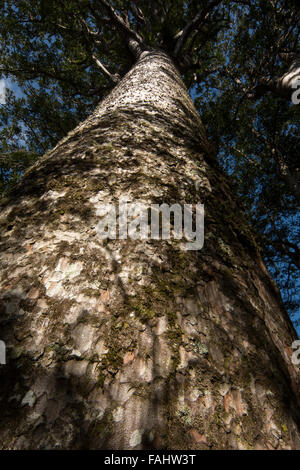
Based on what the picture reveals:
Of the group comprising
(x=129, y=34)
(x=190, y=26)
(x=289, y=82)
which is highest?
(x=190, y=26)

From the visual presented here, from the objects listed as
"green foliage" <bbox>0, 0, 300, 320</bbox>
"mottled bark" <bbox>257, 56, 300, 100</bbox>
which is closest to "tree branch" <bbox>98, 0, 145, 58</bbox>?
"green foliage" <bbox>0, 0, 300, 320</bbox>

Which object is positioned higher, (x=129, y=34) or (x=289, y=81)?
(x=129, y=34)

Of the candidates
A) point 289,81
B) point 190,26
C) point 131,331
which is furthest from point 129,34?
point 131,331

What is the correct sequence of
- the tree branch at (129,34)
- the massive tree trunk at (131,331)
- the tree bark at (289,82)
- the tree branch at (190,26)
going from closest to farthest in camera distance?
the massive tree trunk at (131,331) → the tree bark at (289,82) → the tree branch at (129,34) → the tree branch at (190,26)

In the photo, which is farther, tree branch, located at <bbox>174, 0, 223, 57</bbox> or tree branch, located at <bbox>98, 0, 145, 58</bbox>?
tree branch, located at <bbox>174, 0, 223, 57</bbox>

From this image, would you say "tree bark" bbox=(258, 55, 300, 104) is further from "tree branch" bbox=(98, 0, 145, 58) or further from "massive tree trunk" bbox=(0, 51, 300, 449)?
"massive tree trunk" bbox=(0, 51, 300, 449)

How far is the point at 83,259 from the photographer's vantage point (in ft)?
3.15

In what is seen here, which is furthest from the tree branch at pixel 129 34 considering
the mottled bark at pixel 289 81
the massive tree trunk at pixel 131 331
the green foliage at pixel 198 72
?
the massive tree trunk at pixel 131 331

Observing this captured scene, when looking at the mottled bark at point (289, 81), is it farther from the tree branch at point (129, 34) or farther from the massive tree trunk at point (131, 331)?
the massive tree trunk at point (131, 331)

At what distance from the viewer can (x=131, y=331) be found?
80 centimetres

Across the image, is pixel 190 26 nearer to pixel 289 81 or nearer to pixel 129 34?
pixel 129 34

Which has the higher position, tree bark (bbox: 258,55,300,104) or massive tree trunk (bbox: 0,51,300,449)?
tree bark (bbox: 258,55,300,104)

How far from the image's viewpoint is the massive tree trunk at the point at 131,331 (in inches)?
24.8

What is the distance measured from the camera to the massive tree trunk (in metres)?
0.63
